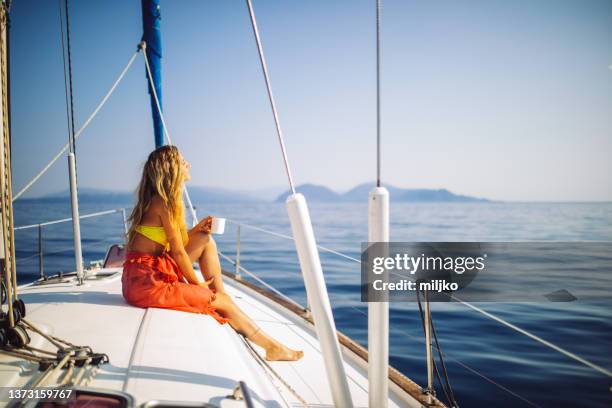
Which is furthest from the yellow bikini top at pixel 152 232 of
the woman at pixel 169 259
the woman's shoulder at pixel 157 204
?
the woman's shoulder at pixel 157 204

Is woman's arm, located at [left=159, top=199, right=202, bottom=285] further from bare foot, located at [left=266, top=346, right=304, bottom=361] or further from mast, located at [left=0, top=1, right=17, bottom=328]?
mast, located at [left=0, top=1, right=17, bottom=328]

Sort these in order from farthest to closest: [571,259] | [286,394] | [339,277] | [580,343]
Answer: [571,259], [339,277], [580,343], [286,394]

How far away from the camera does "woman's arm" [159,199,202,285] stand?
1.89m

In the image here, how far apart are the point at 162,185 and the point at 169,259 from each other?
416 millimetres

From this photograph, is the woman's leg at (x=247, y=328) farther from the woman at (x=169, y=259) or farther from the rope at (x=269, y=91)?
the rope at (x=269, y=91)

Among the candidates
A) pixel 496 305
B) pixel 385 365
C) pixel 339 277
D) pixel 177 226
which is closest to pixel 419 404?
pixel 385 365

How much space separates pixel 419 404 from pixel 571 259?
323 inches

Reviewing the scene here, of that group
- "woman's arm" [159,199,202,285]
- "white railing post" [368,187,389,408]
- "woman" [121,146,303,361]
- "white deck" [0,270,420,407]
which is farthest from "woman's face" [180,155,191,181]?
"white railing post" [368,187,389,408]

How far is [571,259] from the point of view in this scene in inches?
305

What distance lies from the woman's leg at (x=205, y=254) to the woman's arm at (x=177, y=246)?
0.16 metres

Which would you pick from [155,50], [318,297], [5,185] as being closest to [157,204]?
[5,185]

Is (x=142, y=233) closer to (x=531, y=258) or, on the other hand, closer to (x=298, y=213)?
(x=298, y=213)

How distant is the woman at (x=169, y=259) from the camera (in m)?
1.83

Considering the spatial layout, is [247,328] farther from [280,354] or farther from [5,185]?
[5,185]
